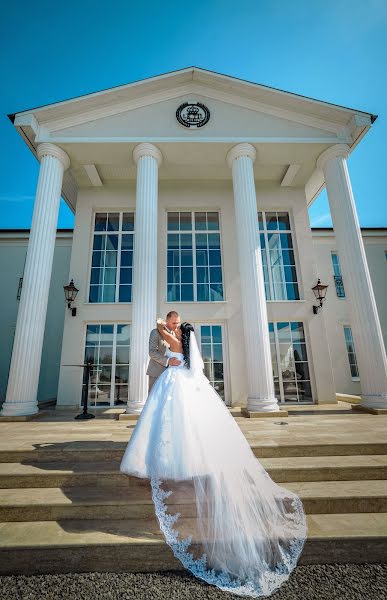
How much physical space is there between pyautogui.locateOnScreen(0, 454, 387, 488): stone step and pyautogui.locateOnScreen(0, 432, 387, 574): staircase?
0.04 ft

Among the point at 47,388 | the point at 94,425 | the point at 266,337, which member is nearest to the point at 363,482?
the point at 266,337

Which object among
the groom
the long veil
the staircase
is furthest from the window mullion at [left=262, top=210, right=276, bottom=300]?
the long veil

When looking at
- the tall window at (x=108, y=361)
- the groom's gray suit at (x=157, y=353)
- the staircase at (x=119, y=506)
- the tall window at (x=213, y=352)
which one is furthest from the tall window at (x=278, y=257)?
the groom's gray suit at (x=157, y=353)

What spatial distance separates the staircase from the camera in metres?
2.33

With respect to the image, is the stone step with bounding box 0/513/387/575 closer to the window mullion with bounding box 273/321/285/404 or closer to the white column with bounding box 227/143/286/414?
the white column with bounding box 227/143/286/414

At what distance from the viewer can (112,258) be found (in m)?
9.91

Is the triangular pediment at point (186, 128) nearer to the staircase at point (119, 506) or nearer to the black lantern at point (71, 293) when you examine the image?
the black lantern at point (71, 293)

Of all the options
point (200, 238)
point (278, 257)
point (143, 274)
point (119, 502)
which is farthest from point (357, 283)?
point (119, 502)

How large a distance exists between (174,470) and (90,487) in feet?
4.37

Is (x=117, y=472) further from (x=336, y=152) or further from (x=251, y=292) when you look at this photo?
(x=336, y=152)

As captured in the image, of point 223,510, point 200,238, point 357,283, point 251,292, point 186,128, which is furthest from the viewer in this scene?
point 200,238

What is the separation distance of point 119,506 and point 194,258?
26.1 feet

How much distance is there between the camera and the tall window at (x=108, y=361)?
28.2 ft

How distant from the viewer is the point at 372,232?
1385cm
